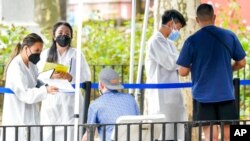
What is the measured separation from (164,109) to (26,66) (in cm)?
199

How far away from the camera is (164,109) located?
48.9 feet

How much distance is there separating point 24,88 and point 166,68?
6.45 ft

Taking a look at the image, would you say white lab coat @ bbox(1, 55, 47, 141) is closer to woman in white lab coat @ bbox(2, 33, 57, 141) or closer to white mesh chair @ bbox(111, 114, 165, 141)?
woman in white lab coat @ bbox(2, 33, 57, 141)

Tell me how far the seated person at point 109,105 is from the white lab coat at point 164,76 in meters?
1.82

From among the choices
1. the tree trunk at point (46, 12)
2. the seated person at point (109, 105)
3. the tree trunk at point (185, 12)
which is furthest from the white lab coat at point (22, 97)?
the tree trunk at point (46, 12)

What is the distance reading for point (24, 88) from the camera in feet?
44.3

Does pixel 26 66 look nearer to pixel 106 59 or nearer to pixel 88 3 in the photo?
pixel 106 59

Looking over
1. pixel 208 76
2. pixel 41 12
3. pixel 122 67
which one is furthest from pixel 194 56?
pixel 41 12

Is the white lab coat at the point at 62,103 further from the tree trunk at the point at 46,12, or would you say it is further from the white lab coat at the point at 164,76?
the tree trunk at the point at 46,12

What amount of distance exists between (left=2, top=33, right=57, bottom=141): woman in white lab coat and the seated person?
79 cm

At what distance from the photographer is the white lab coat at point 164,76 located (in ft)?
48.1

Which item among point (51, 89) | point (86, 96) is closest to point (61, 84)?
point (51, 89)

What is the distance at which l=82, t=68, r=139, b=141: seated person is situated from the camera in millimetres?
12625

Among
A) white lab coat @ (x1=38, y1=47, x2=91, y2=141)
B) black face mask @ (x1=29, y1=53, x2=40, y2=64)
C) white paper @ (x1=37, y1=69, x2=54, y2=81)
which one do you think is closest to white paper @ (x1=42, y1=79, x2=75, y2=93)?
white paper @ (x1=37, y1=69, x2=54, y2=81)
